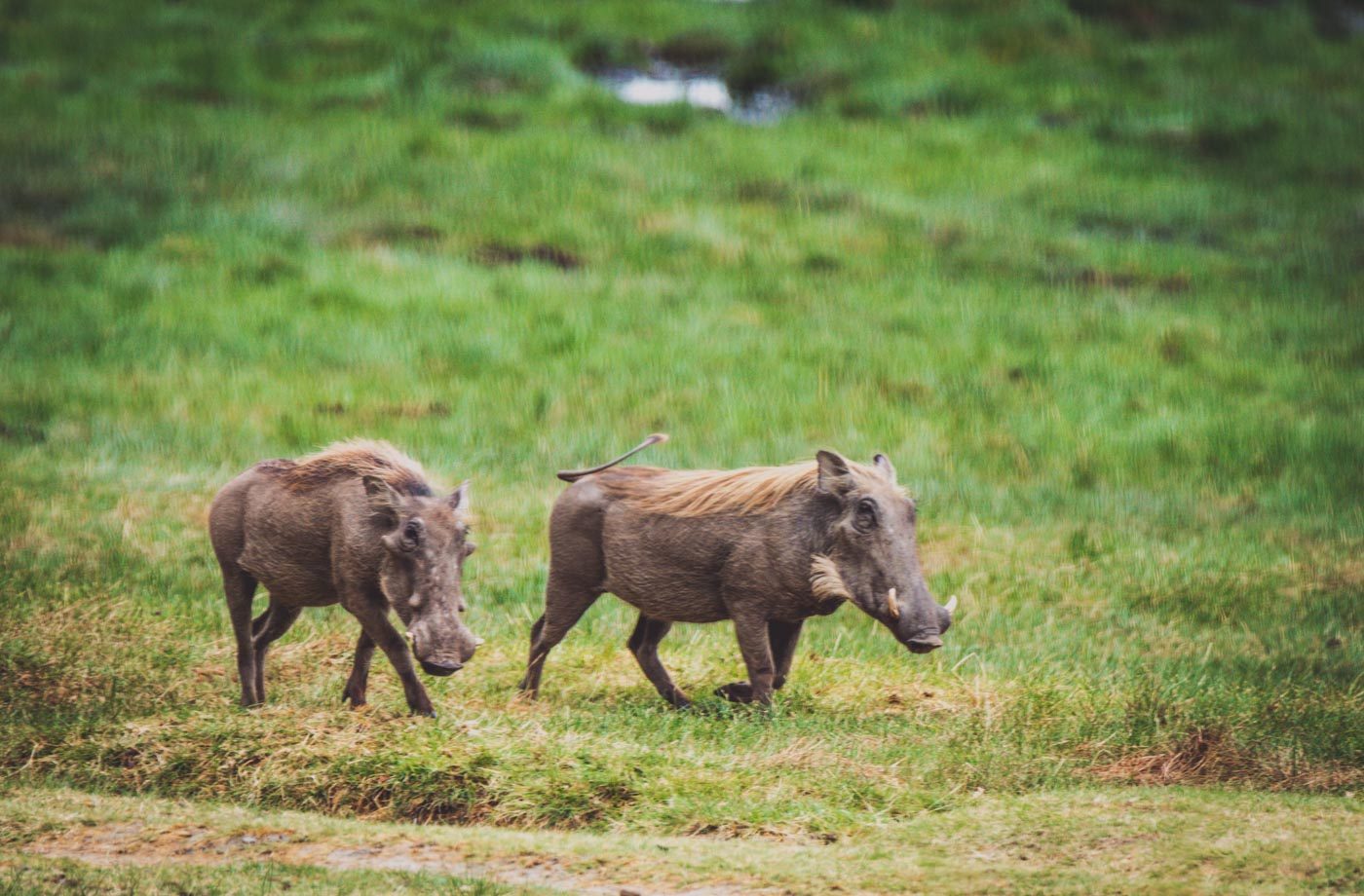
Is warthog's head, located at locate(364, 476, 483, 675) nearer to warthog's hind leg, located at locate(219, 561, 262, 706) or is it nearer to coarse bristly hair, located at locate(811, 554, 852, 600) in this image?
warthog's hind leg, located at locate(219, 561, 262, 706)

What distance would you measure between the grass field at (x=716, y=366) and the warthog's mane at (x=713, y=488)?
1.02 metres

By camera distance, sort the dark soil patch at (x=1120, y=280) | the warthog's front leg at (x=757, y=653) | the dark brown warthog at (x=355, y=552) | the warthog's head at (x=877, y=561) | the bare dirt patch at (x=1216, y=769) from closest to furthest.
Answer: the dark brown warthog at (x=355, y=552) < the bare dirt patch at (x=1216, y=769) < the warthog's head at (x=877, y=561) < the warthog's front leg at (x=757, y=653) < the dark soil patch at (x=1120, y=280)

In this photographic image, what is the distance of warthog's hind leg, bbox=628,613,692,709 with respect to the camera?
8617mm

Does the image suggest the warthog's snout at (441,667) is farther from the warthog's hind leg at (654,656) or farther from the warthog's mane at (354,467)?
the warthog's hind leg at (654,656)

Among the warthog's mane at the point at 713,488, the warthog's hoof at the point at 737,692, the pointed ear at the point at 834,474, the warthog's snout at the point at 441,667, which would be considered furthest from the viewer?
the warthog's hoof at the point at 737,692

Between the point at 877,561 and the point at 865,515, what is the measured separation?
0.23m

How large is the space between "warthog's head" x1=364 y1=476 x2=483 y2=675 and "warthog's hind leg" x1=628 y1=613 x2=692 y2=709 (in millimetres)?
1375

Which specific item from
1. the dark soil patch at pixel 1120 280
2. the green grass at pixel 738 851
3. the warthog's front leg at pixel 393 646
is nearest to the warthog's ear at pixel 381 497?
the warthog's front leg at pixel 393 646

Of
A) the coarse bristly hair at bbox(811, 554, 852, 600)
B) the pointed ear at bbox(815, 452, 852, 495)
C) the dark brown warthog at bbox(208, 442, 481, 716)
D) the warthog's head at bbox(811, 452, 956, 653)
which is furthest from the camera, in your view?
the pointed ear at bbox(815, 452, 852, 495)

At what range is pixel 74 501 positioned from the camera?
1253cm

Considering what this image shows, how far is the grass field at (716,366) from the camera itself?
771cm

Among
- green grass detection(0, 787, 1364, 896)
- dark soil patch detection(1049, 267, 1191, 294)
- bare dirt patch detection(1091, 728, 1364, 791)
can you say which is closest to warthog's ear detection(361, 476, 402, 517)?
green grass detection(0, 787, 1364, 896)

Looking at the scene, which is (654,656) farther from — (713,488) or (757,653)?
(713,488)

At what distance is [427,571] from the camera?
24.6 feet
